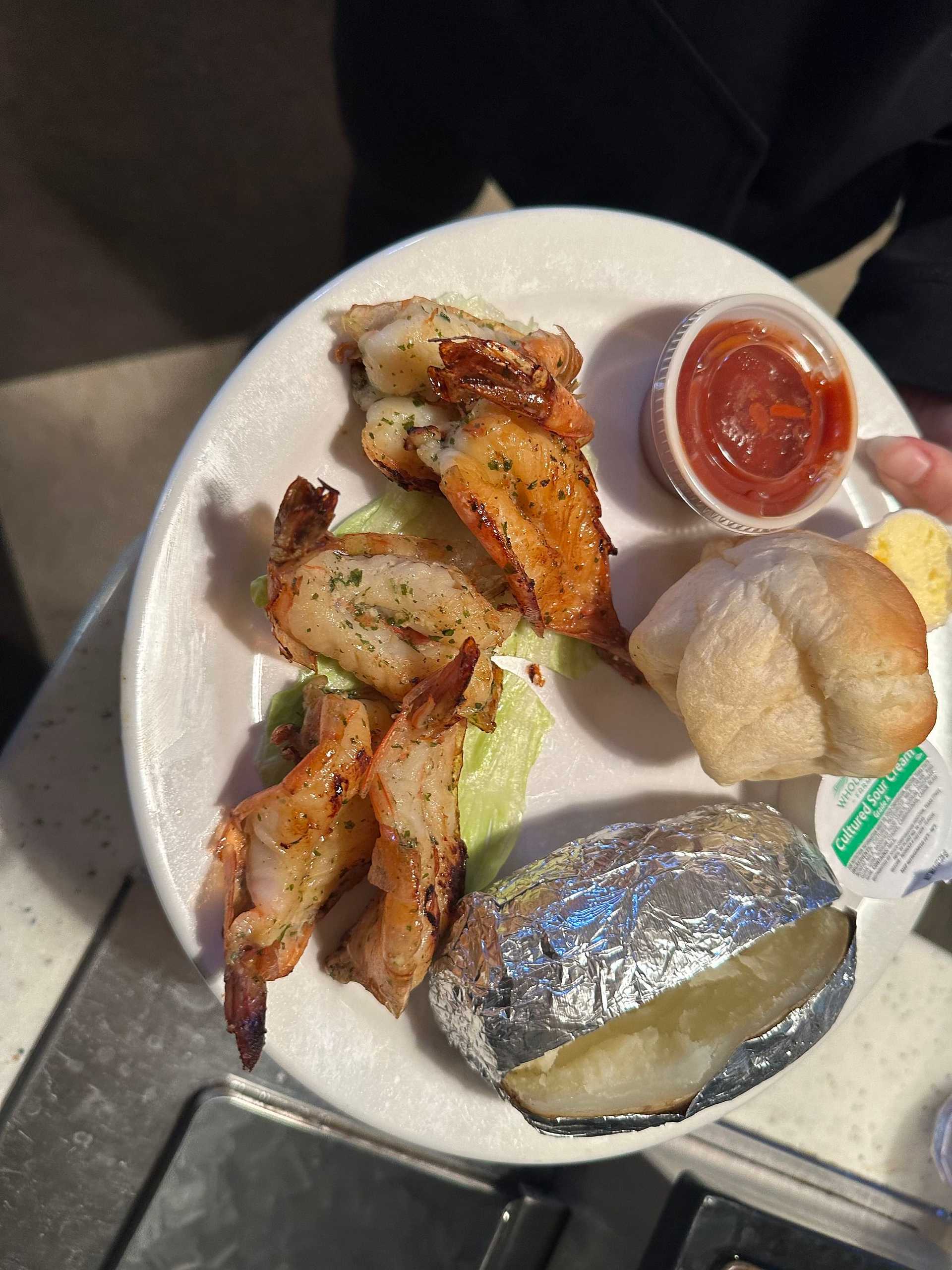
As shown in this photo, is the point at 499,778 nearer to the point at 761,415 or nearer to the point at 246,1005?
the point at 246,1005

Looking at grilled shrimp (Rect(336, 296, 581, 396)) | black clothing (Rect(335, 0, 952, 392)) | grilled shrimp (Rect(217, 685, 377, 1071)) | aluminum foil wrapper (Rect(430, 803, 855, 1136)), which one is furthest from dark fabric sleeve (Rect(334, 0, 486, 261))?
aluminum foil wrapper (Rect(430, 803, 855, 1136))

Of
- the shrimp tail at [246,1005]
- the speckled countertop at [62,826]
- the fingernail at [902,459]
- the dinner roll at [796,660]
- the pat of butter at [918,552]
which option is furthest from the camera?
the fingernail at [902,459]

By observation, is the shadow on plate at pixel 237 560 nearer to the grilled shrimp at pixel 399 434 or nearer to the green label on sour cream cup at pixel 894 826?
the grilled shrimp at pixel 399 434

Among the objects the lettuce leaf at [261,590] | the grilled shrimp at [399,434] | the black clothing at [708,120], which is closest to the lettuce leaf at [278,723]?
the lettuce leaf at [261,590]

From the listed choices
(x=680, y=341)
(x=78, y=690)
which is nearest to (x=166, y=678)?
(x=78, y=690)

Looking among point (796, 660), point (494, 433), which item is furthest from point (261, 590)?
point (796, 660)

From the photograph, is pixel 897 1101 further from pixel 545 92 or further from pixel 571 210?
pixel 545 92
